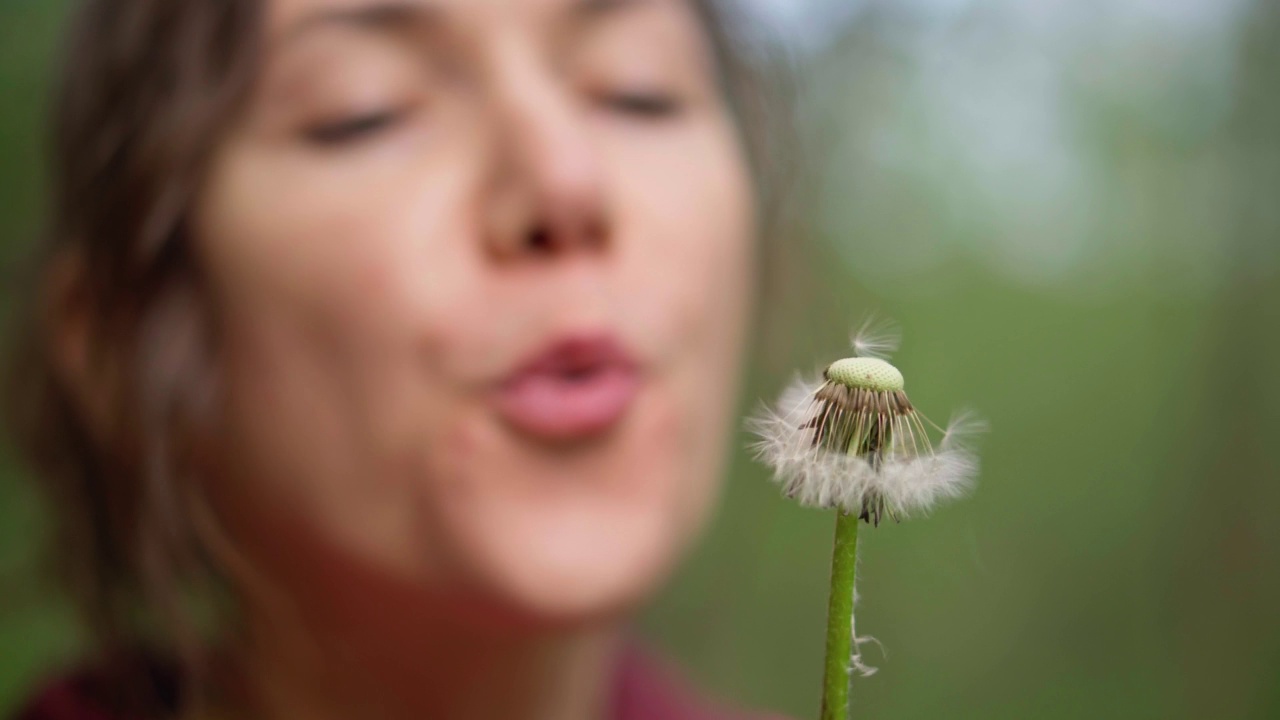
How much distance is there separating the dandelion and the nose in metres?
0.23

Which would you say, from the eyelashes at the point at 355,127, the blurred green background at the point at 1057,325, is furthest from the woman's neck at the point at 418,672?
the blurred green background at the point at 1057,325

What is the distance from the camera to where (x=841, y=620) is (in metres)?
0.20

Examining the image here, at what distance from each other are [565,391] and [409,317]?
76mm

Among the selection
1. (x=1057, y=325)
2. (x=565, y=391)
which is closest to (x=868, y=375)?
(x=565, y=391)

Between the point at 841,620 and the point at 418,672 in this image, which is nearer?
the point at 841,620

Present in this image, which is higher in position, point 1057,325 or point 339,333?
point 339,333

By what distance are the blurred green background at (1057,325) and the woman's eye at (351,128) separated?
2.06 ft

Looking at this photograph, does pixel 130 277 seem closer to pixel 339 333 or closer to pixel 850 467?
pixel 339 333

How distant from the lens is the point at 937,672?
1.21m

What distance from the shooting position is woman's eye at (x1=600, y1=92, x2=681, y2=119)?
525mm

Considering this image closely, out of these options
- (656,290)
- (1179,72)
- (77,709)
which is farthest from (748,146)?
(1179,72)

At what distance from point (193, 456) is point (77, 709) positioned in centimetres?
23

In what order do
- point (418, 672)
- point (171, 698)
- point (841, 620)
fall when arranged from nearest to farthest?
point (841, 620) < point (418, 672) < point (171, 698)

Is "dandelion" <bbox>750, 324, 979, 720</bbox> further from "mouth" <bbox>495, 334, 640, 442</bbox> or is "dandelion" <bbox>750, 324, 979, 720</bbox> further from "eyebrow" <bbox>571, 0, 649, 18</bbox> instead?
"eyebrow" <bbox>571, 0, 649, 18</bbox>
